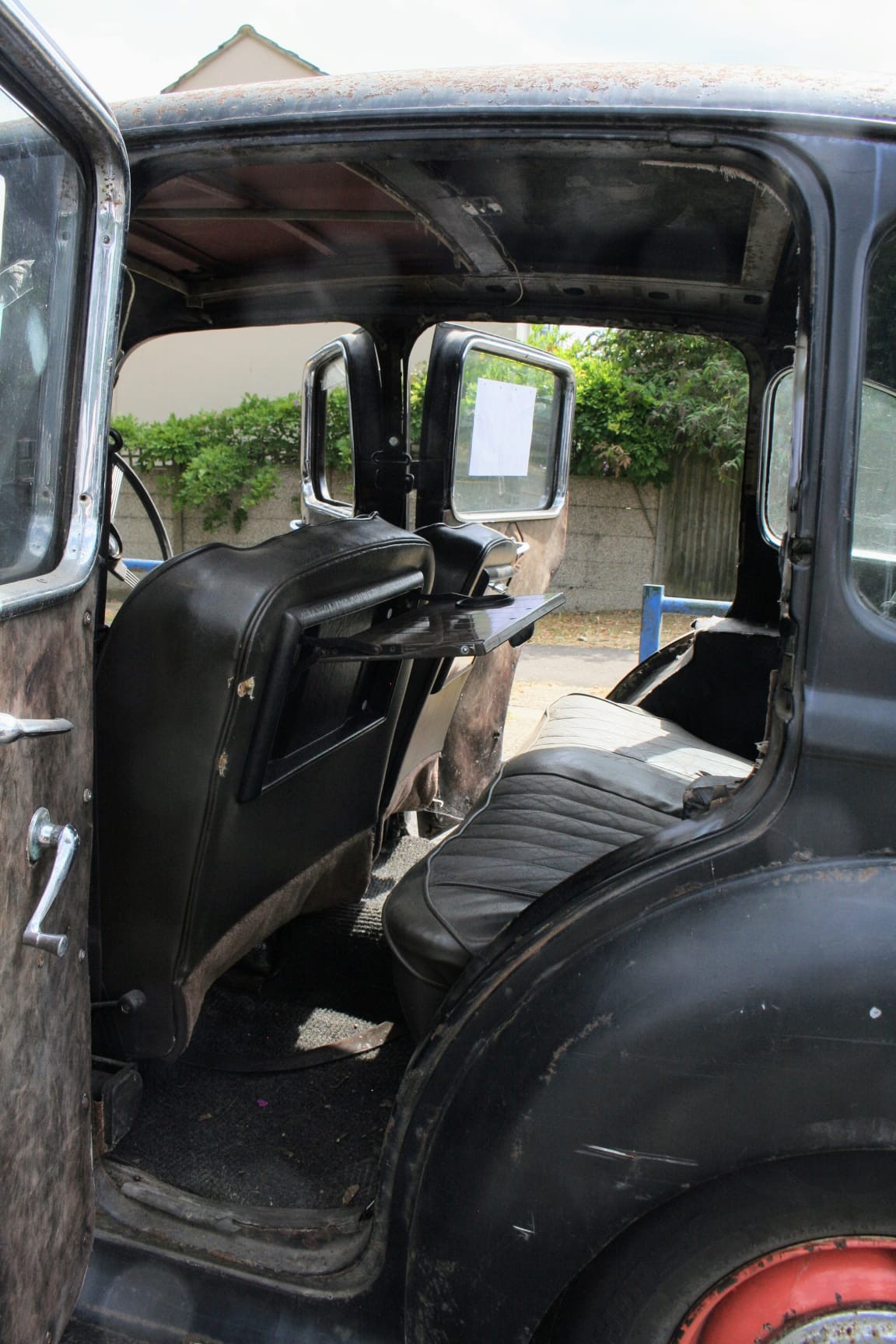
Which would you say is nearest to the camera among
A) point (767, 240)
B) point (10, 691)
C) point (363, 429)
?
point (10, 691)

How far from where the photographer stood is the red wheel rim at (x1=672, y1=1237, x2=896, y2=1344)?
3.69ft

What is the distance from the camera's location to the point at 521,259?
7.65ft

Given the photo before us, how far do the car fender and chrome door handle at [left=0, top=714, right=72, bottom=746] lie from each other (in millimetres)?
634

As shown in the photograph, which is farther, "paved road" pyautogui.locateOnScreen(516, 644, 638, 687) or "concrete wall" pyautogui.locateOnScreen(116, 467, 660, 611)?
"concrete wall" pyautogui.locateOnScreen(116, 467, 660, 611)

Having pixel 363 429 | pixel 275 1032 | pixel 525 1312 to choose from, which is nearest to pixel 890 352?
pixel 525 1312

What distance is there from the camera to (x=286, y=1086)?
211 cm

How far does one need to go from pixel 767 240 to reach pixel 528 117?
1072mm

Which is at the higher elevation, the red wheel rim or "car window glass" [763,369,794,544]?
"car window glass" [763,369,794,544]

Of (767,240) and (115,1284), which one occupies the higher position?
(767,240)

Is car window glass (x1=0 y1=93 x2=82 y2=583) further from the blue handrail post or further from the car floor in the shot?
the blue handrail post

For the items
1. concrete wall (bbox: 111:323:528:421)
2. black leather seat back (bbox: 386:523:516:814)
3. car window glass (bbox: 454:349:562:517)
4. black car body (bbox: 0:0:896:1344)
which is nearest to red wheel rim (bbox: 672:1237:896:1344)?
black car body (bbox: 0:0:896:1344)

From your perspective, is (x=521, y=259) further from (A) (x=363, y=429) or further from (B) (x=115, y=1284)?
(B) (x=115, y=1284)

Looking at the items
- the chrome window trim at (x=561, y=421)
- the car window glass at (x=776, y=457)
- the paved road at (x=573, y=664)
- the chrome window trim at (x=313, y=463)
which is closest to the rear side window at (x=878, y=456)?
the car window glass at (x=776, y=457)

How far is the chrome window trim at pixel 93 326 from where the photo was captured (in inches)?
46.6
